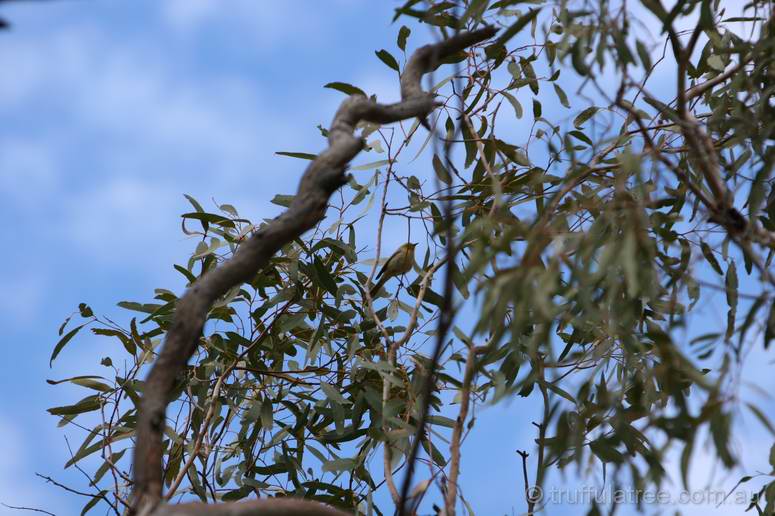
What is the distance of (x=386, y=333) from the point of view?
2266mm

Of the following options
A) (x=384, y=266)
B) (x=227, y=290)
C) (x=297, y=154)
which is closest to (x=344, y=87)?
(x=297, y=154)

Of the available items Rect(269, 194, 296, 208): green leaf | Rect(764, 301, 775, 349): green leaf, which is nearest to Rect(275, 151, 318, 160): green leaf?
Rect(269, 194, 296, 208): green leaf

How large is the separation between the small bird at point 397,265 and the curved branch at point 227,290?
89 centimetres

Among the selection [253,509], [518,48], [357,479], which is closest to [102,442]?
[357,479]

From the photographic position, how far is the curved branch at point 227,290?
123 cm

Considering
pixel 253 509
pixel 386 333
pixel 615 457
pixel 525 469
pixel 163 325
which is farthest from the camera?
pixel 163 325

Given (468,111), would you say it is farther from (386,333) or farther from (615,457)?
(615,457)

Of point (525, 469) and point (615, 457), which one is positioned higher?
point (525, 469)

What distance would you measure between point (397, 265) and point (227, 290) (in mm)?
1087

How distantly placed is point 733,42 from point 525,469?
3.72 ft

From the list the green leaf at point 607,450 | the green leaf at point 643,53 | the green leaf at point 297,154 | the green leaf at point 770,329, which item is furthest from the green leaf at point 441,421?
the green leaf at point 643,53

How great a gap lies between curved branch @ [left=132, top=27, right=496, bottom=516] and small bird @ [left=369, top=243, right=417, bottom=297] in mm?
889

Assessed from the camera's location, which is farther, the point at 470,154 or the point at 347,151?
the point at 470,154

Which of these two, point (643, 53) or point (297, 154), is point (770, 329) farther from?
point (297, 154)
